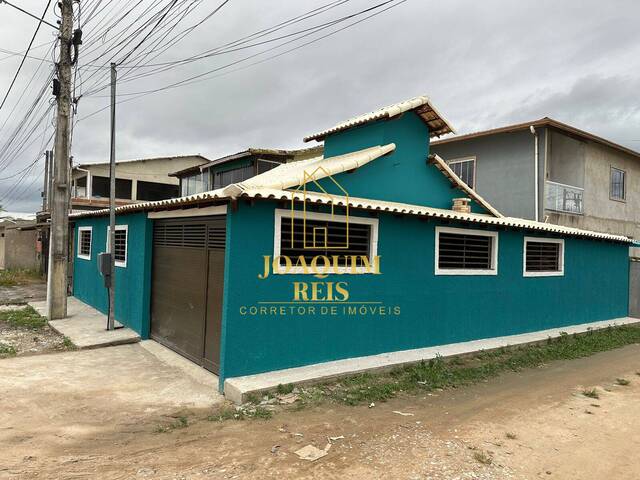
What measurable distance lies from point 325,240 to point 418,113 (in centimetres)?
460

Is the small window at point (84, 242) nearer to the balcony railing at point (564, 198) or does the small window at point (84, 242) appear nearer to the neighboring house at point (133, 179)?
the neighboring house at point (133, 179)

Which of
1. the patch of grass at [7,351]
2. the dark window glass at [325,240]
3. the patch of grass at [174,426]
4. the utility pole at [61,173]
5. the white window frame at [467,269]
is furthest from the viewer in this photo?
the utility pole at [61,173]

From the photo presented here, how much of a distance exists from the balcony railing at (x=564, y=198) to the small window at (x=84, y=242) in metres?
14.6

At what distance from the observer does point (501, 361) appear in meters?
8.05

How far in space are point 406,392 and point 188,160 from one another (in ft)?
87.7

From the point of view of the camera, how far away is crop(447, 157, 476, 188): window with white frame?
622 inches

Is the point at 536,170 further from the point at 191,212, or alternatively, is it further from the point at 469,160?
the point at 191,212

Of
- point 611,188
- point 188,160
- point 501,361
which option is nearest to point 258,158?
point 501,361

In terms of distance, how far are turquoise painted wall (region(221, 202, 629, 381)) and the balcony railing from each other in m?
2.36

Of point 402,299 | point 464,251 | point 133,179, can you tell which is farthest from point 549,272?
point 133,179

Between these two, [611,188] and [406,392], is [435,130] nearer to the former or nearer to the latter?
[406,392]

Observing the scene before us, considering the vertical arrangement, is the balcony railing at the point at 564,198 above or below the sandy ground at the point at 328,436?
above

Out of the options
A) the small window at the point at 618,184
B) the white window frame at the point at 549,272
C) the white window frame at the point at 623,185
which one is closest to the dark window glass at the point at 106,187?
the white window frame at the point at 549,272

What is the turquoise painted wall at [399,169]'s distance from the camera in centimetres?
862
